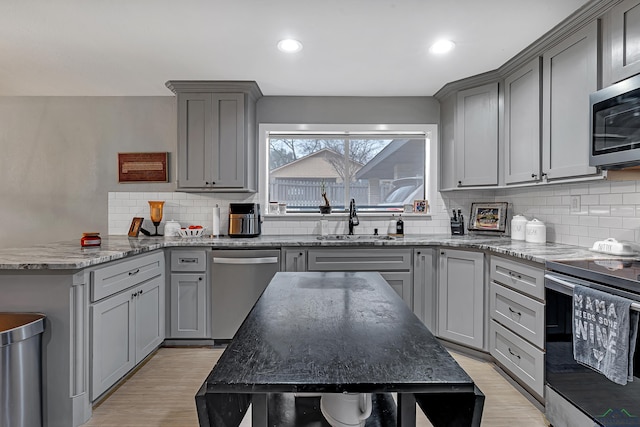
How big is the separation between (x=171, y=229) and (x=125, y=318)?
122 centimetres

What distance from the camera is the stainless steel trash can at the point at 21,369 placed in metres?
1.68

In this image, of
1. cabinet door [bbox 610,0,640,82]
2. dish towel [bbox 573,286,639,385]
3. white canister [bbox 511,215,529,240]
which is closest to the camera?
dish towel [bbox 573,286,639,385]

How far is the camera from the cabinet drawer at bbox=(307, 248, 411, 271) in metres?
3.00

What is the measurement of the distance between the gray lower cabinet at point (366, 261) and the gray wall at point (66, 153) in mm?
1964

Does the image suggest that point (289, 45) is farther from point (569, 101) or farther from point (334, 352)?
point (334, 352)

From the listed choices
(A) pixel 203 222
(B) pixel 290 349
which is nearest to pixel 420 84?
(A) pixel 203 222

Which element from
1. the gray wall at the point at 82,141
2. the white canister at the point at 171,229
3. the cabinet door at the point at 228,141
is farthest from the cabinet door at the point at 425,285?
the white canister at the point at 171,229

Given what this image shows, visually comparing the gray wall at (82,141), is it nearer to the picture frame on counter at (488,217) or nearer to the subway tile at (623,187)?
the picture frame on counter at (488,217)

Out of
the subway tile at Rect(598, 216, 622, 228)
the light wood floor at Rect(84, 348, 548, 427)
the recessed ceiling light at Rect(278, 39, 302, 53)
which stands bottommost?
the light wood floor at Rect(84, 348, 548, 427)

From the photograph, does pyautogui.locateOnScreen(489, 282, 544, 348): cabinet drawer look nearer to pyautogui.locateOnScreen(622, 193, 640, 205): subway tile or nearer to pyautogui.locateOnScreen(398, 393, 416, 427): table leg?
pyautogui.locateOnScreen(622, 193, 640, 205): subway tile

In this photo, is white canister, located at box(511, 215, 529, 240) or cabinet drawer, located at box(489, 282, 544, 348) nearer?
cabinet drawer, located at box(489, 282, 544, 348)

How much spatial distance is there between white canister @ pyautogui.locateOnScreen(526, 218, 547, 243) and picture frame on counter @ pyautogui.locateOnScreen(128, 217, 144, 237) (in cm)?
373

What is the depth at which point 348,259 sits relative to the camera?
3.01 m

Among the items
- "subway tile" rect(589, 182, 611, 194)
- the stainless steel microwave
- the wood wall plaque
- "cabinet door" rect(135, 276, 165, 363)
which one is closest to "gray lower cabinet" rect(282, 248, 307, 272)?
"cabinet door" rect(135, 276, 165, 363)
